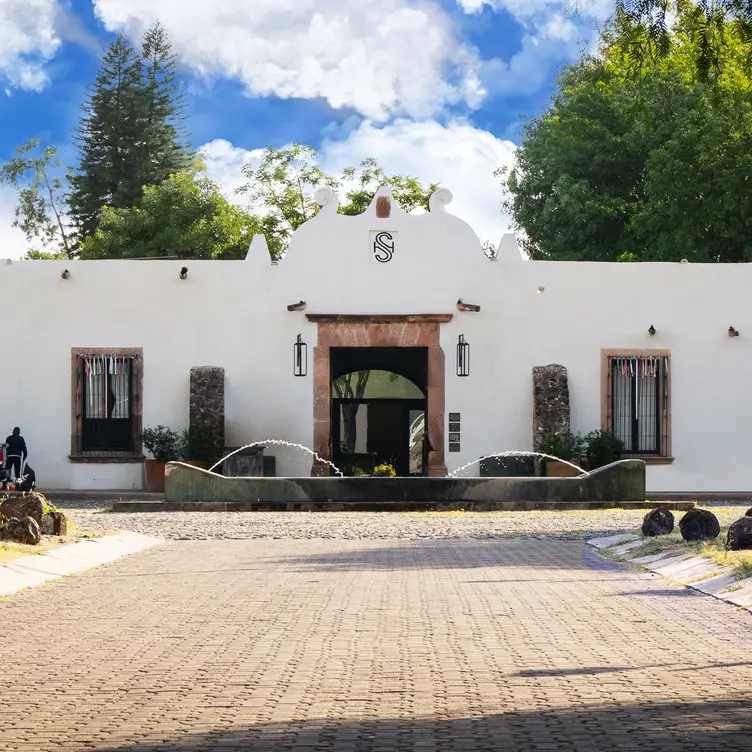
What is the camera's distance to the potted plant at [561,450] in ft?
81.0

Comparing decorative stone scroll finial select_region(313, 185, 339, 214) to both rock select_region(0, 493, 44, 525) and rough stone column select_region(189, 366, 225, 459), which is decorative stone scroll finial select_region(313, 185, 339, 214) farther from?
rock select_region(0, 493, 44, 525)

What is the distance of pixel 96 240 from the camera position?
4716cm

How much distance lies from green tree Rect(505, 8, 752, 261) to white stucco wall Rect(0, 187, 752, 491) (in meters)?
8.45

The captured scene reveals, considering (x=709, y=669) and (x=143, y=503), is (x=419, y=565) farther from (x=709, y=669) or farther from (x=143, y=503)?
(x=143, y=503)

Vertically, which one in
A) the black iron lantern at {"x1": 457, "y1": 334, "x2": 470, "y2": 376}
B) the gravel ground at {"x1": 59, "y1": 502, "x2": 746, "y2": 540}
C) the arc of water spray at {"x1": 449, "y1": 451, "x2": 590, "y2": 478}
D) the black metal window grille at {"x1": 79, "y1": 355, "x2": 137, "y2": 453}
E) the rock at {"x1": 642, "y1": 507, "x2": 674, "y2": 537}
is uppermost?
the black iron lantern at {"x1": 457, "y1": 334, "x2": 470, "y2": 376}

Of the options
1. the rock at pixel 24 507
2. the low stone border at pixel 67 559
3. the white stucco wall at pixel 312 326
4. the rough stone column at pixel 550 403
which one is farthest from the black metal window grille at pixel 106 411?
the rock at pixel 24 507

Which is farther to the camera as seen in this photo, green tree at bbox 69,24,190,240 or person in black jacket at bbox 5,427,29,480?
green tree at bbox 69,24,190,240

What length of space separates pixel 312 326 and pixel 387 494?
241 inches

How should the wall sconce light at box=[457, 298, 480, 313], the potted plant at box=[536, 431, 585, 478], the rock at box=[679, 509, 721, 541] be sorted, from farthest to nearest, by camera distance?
the wall sconce light at box=[457, 298, 480, 313] < the potted plant at box=[536, 431, 585, 478] < the rock at box=[679, 509, 721, 541]

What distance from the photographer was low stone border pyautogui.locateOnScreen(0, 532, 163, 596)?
36.0 ft

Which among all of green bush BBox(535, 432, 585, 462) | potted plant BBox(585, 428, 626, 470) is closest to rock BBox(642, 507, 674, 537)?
green bush BBox(535, 432, 585, 462)

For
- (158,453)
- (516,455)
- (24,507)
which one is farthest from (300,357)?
(24,507)

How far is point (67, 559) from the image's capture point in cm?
1273

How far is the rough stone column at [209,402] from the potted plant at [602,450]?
6605mm
